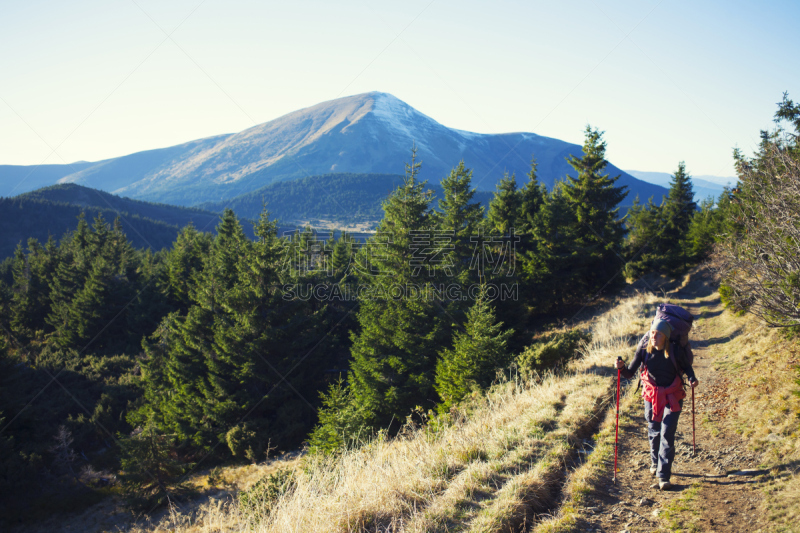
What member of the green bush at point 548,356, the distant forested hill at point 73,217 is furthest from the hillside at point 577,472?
the distant forested hill at point 73,217

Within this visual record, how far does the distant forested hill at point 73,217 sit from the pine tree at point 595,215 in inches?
3769

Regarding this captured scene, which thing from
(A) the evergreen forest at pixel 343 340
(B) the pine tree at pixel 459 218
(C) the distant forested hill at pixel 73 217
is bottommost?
(A) the evergreen forest at pixel 343 340

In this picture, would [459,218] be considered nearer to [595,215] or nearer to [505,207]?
[505,207]

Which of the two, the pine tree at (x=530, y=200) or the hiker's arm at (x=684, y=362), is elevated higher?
the pine tree at (x=530, y=200)

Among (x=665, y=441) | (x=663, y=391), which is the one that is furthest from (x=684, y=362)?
(x=665, y=441)

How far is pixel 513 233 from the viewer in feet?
84.9

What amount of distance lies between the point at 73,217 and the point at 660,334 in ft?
530

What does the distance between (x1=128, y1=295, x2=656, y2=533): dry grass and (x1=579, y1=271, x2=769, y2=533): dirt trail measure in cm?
43

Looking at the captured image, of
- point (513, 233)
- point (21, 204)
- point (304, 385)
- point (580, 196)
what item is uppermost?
point (21, 204)

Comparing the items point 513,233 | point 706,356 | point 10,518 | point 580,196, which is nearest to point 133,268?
point 10,518

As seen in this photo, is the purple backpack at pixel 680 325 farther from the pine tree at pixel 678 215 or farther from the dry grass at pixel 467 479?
the pine tree at pixel 678 215

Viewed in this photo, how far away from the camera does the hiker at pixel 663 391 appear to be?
4.76 meters

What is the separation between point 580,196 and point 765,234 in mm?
18721

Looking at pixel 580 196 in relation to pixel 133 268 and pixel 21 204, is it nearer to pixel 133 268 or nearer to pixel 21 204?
pixel 133 268
